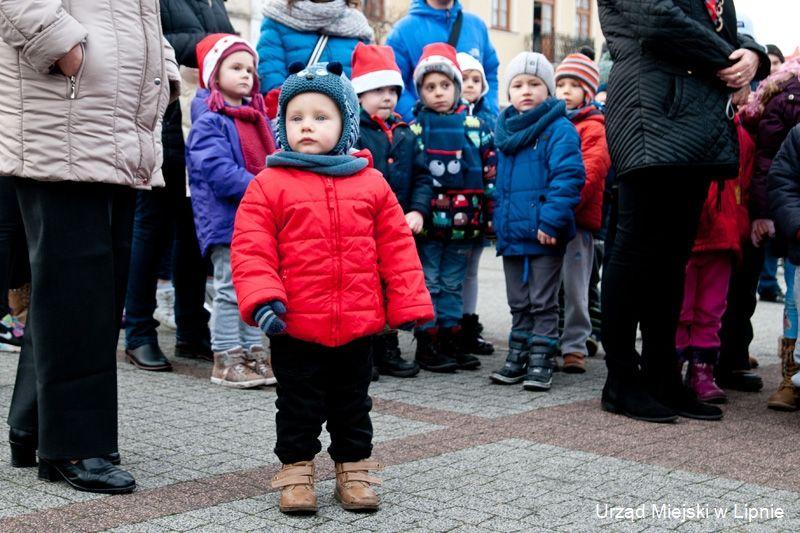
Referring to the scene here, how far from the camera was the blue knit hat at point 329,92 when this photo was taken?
386 cm

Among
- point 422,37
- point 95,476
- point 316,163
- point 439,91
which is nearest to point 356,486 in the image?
point 95,476

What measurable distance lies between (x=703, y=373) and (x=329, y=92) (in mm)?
2857

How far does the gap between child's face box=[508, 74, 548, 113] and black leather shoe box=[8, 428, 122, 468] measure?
3.22 metres

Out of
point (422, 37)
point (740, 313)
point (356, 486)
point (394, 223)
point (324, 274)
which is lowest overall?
point (356, 486)

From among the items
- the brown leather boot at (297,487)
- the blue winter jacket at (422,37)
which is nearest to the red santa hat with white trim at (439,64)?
the blue winter jacket at (422,37)

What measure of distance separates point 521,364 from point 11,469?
300 cm

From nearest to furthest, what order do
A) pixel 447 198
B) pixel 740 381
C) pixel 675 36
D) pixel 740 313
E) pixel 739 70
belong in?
pixel 675 36, pixel 739 70, pixel 740 381, pixel 740 313, pixel 447 198

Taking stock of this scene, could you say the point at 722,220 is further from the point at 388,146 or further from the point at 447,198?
the point at 388,146

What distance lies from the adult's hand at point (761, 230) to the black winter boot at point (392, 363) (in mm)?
1957

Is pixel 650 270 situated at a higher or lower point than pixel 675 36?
lower

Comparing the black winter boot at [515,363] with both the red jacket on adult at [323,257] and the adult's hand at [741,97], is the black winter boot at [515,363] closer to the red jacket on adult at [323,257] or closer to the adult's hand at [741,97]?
the adult's hand at [741,97]

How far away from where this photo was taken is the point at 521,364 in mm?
6254

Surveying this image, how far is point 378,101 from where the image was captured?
6.40m

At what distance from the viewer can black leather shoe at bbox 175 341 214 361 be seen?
6.86 m
